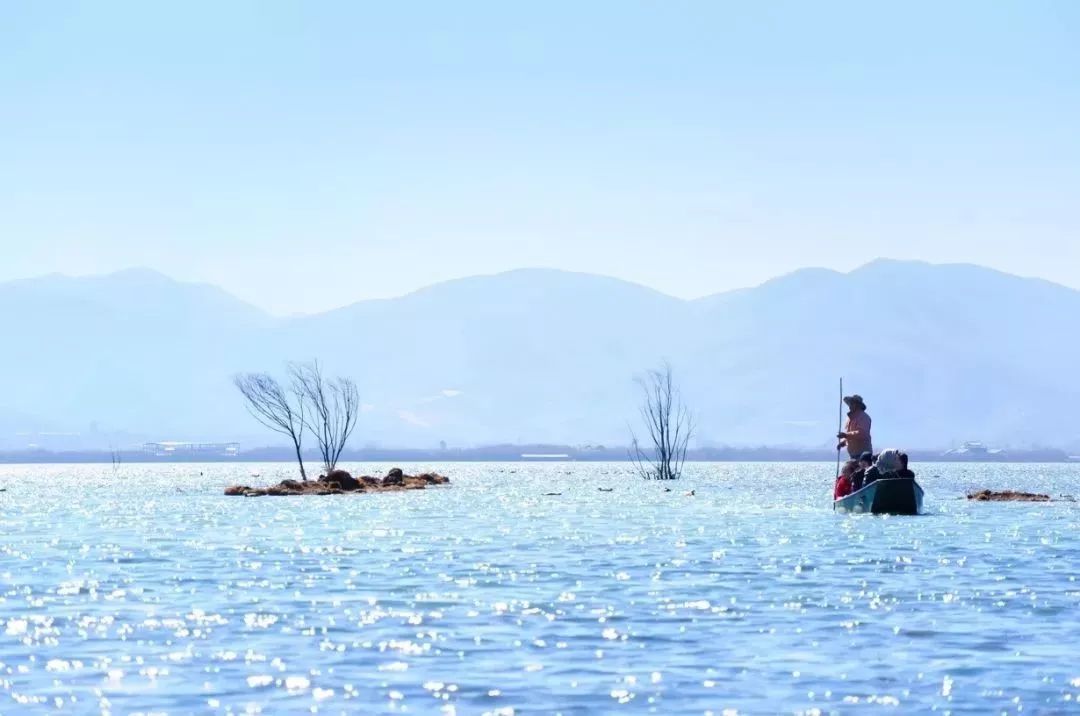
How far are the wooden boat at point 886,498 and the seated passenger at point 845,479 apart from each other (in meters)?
0.26

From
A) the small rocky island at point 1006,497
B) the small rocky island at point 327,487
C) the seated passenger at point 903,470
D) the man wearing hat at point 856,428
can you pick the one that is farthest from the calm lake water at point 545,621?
the small rocky island at point 327,487

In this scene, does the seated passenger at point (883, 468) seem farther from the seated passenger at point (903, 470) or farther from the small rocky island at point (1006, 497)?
the small rocky island at point (1006, 497)

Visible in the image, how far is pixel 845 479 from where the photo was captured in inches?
2231

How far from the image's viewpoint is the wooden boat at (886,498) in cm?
5447

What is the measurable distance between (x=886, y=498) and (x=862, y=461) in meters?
2.05

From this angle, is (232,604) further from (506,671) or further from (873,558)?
(873,558)

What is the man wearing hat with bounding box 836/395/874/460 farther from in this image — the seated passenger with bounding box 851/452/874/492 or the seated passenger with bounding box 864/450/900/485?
the seated passenger with bounding box 864/450/900/485

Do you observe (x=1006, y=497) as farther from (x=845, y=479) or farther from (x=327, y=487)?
(x=327, y=487)

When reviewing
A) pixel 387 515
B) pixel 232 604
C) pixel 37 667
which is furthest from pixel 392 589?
pixel 387 515

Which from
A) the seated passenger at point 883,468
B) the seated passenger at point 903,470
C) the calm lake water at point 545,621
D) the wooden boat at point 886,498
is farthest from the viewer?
the seated passenger at point 903,470

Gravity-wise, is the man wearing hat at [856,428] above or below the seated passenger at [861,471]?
above

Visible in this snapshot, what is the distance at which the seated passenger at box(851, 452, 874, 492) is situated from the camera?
53719 millimetres

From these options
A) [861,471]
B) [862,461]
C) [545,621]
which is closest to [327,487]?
[861,471]

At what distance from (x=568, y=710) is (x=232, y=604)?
39.1ft
